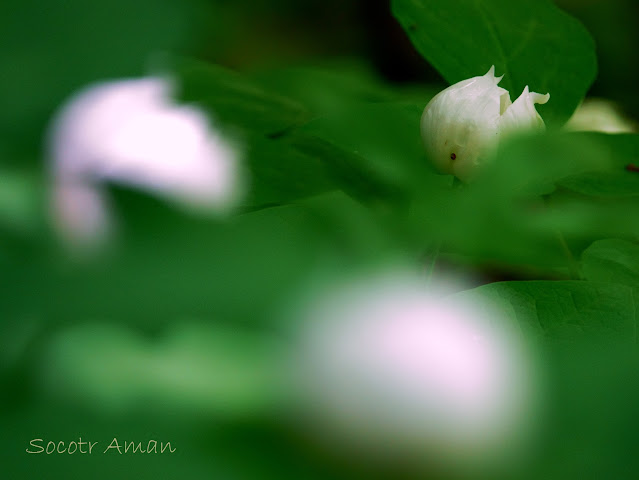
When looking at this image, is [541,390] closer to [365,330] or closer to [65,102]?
[365,330]

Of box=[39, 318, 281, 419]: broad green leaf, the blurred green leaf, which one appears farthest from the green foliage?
the blurred green leaf

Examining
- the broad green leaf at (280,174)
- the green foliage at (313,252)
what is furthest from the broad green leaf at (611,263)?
the broad green leaf at (280,174)

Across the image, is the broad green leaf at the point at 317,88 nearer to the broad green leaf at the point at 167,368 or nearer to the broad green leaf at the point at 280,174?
the broad green leaf at the point at 280,174

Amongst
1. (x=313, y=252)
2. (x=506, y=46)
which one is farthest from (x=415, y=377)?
(x=506, y=46)

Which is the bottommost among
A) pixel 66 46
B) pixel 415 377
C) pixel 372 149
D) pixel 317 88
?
pixel 415 377

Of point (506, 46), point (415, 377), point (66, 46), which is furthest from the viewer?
point (66, 46)

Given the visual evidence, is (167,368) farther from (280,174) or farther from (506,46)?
(506,46)

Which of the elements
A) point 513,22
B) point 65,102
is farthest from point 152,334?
point 65,102
